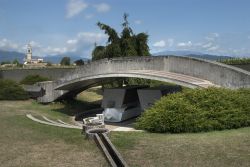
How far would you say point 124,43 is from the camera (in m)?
37.7

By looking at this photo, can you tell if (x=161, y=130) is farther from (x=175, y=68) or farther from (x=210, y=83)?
(x=175, y=68)

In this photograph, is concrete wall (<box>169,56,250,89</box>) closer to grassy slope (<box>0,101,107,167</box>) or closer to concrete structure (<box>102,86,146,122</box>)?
concrete structure (<box>102,86,146,122</box>)

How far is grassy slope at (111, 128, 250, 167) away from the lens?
995 centimetres

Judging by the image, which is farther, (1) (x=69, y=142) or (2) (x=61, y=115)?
(2) (x=61, y=115)

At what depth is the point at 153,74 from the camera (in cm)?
2156

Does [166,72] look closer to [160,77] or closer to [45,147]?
[160,77]

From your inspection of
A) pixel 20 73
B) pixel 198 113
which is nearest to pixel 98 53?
pixel 20 73

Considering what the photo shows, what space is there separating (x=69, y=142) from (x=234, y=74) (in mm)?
9143

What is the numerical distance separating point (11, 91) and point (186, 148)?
74.1 ft

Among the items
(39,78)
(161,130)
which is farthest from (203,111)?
Answer: (39,78)

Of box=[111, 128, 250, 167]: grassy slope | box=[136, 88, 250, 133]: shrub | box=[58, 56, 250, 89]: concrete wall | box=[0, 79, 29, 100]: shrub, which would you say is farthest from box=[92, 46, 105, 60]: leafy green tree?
box=[111, 128, 250, 167]: grassy slope

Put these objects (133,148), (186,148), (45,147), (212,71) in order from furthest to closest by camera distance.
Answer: (212,71) < (45,147) < (133,148) < (186,148)

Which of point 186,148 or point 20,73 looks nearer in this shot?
point 186,148

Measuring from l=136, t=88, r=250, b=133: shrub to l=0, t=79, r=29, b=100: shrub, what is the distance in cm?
1786
